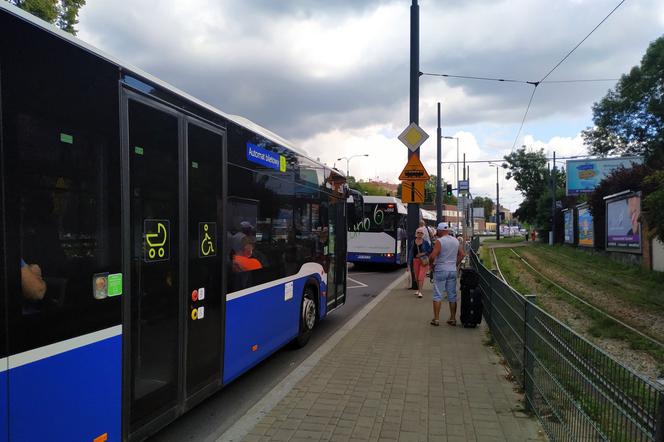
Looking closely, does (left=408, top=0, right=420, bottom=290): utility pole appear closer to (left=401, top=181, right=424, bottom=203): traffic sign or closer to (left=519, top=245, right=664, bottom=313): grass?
(left=401, top=181, right=424, bottom=203): traffic sign

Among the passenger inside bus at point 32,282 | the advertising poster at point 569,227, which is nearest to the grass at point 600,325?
the passenger inside bus at point 32,282

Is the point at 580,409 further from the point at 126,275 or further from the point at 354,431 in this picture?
the point at 126,275

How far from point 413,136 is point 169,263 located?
377 inches

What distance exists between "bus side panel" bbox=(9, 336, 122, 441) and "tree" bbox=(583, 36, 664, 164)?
104 feet

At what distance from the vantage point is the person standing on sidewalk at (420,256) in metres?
12.3

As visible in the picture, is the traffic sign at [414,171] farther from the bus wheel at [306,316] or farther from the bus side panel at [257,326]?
the bus side panel at [257,326]

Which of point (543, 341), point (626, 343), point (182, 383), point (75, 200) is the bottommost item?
point (626, 343)

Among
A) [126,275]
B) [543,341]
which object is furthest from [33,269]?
[543,341]

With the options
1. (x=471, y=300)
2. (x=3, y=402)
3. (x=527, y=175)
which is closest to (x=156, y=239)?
(x=3, y=402)

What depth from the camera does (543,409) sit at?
431 cm

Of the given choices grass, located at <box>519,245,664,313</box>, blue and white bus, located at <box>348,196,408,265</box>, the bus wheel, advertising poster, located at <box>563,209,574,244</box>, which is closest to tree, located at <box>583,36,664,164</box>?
advertising poster, located at <box>563,209,574,244</box>

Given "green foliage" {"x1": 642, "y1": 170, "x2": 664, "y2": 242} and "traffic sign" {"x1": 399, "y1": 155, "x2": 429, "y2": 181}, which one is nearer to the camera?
"green foliage" {"x1": 642, "y1": 170, "x2": 664, "y2": 242}

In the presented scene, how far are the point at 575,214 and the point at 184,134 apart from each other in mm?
38121

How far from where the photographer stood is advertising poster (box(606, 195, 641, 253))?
22.0m
